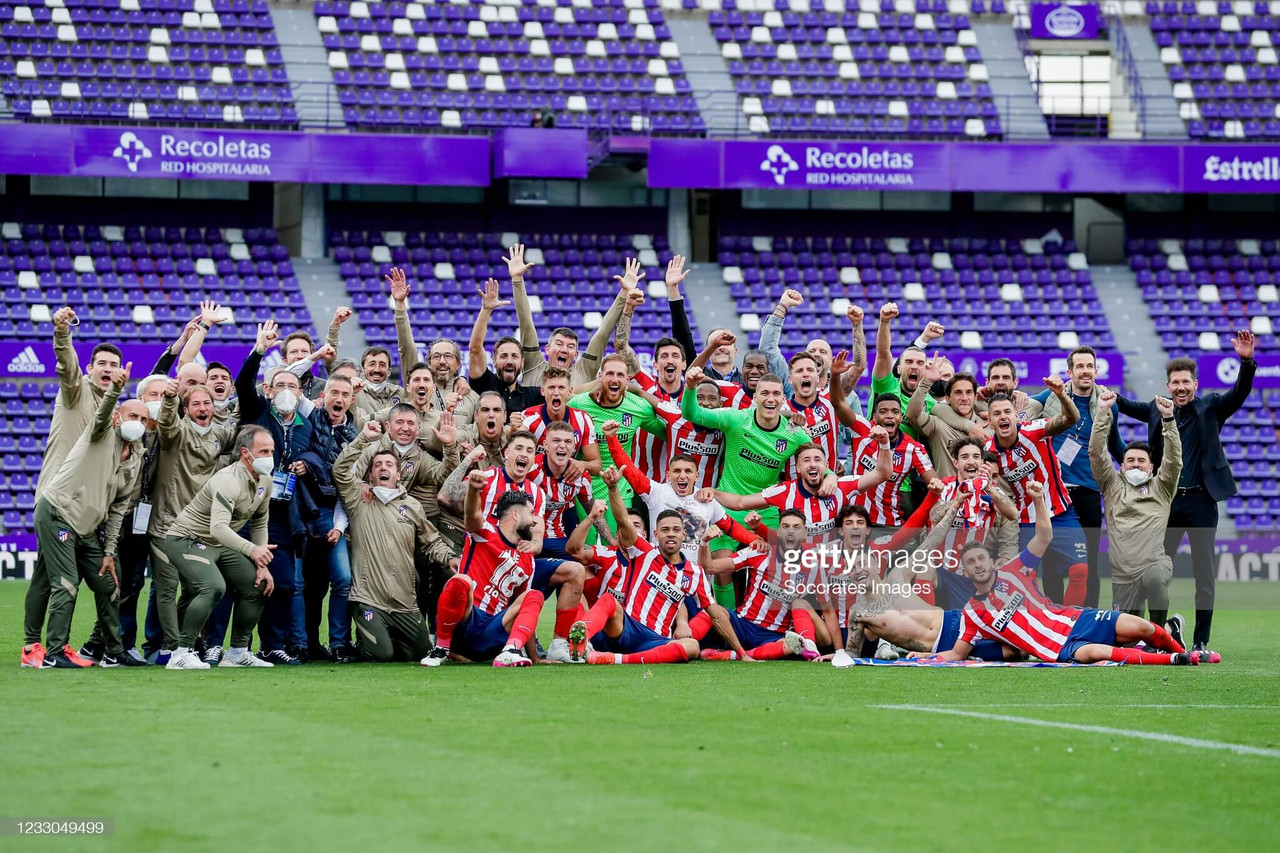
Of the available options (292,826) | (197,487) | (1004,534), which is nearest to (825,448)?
(1004,534)

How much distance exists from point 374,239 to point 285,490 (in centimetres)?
1965

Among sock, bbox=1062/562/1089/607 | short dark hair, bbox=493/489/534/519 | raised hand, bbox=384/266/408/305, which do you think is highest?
raised hand, bbox=384/266/408/305

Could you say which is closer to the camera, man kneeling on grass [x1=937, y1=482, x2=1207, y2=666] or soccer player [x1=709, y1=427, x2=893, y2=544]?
man kneeling on grass [x1=937, y1=482, x2=1207, y2=666]

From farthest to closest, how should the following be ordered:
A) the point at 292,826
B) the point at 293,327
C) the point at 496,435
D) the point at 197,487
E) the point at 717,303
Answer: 1. the point at 717,303
2. the point at 293,327
3. the point at 496,435
4. the point at 197,487
5. the point at 292,826

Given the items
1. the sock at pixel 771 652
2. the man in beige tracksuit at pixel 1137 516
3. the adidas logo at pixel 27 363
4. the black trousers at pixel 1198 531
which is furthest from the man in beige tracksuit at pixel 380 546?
the adidas logo at pixel 27 363

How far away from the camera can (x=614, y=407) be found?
38.1 ft

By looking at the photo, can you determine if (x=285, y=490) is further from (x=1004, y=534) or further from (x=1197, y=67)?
(x=1197, y=67)

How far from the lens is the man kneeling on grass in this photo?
11031 millimetres

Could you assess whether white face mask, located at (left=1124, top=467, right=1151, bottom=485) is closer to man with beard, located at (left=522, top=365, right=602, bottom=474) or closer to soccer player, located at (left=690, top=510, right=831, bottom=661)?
soccer player, located at (left=690, top=510, right=831, bottom=661)

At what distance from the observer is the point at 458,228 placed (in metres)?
30.7

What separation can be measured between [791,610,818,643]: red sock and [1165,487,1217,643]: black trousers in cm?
270

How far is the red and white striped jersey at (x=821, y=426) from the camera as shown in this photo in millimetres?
11820

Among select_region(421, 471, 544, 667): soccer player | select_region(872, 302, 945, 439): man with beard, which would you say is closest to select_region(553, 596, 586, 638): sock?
select_region(421, 471, 544, 667): soccer player

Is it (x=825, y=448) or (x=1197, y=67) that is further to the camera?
(x=1197, y=67)
